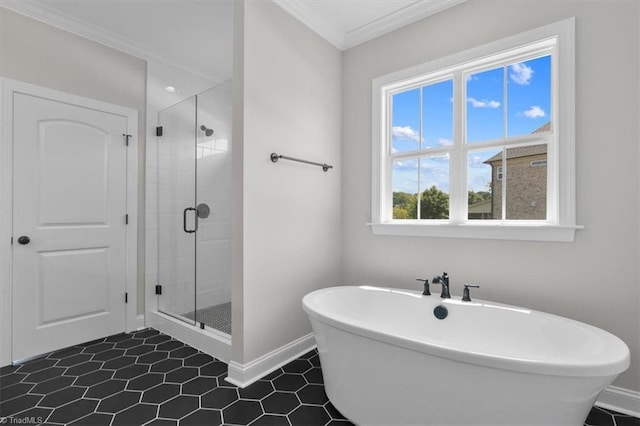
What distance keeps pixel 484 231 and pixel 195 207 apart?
2.41 meters

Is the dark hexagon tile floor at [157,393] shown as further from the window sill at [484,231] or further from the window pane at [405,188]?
the window pane at [405,188]

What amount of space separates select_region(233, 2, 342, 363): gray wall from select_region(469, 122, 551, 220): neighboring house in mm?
1239

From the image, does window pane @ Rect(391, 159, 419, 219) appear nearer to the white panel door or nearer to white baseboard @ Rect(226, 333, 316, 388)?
white baseboard @ Rect(226, 333, 316, 388)

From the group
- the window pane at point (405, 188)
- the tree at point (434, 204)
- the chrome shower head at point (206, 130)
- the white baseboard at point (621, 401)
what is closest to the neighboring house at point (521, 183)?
the tree at point (434, 204)

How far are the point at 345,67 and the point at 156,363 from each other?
9.36 feet

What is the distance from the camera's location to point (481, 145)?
7.22ft

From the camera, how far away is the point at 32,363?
7.50ft

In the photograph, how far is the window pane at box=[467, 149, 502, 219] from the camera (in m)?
2.16

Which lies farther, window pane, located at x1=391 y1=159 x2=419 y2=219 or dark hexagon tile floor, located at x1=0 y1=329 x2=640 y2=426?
window pane, located at x1=391 y1=159 x2=419 y2=219

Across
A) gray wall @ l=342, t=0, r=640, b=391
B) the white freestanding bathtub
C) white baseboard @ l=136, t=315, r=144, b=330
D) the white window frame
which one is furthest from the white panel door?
gray wall @ l=342, t=0, r=640, b=391

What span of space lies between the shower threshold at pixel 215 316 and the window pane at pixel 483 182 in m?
2.09

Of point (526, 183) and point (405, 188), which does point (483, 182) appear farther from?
point (405, 188)

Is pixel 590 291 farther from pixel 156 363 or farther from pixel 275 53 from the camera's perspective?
pixel 156 363

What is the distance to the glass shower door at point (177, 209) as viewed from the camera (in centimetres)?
293
